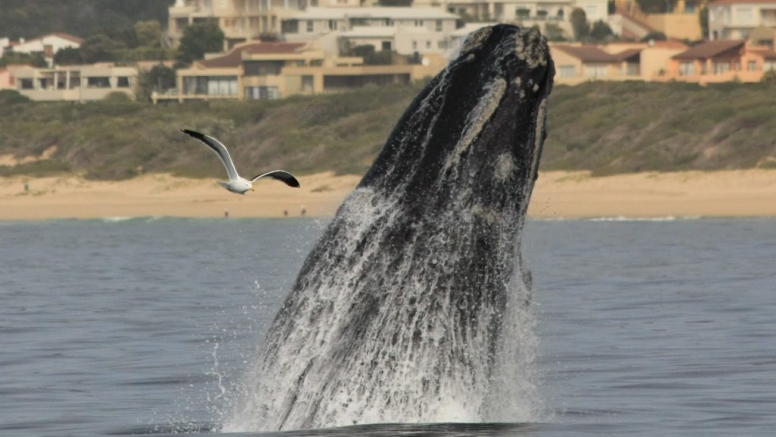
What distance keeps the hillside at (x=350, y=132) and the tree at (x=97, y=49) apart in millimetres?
33636

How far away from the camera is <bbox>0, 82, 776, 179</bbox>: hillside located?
63.9 metres

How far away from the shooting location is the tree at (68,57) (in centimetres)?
12600

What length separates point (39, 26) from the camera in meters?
169

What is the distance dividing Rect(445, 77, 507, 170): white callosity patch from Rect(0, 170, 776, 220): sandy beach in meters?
42.3

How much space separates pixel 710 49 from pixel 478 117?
88.3 m

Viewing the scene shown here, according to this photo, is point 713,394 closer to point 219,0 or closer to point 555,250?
point 555,250

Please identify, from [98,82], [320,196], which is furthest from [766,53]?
[98,82]

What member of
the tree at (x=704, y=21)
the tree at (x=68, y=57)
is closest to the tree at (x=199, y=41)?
the tree at (x=68, y=57)

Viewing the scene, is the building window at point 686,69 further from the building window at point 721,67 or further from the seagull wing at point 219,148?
the seagull wing at point 219,148

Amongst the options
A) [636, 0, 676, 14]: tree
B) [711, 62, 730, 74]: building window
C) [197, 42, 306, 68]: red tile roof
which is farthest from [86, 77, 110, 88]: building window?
[636, 0, 676, 14]: tree

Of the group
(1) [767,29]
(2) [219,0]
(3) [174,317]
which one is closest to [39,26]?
(2) [219,0]

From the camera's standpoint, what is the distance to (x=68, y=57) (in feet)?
415

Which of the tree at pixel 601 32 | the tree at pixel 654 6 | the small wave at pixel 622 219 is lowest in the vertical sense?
the small wave at pixel 622 219

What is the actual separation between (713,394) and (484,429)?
5253mm
